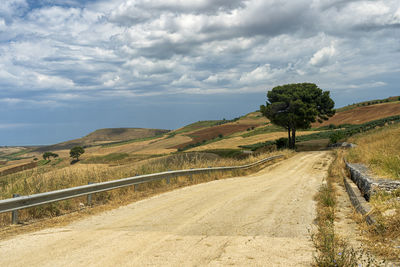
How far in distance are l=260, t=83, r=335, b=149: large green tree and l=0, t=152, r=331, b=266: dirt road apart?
45265 mm

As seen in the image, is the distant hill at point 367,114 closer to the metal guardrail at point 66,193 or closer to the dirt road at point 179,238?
the metal guardrail at point 66,193

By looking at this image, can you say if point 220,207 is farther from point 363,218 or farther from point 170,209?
point 363,218

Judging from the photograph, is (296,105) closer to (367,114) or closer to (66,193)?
(367,114)

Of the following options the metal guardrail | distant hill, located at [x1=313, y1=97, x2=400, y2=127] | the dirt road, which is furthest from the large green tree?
the dirt road

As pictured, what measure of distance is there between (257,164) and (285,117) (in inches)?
1082

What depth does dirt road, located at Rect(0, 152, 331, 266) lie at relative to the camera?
5.08 meters

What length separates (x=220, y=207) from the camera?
9430mm

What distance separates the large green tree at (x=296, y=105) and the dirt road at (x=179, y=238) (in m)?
45.3

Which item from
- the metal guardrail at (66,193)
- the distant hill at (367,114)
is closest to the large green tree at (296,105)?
the distant hill at (367,114)

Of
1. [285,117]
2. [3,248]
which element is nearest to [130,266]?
[3,248]

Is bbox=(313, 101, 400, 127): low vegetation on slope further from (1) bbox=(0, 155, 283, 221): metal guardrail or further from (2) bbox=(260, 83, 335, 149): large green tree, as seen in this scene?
(1) bbox=(0, 155, 283, 221): metal guardrail

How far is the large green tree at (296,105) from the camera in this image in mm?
53281

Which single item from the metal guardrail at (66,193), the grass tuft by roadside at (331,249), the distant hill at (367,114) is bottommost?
the grass tuft by roadside at (331,249)

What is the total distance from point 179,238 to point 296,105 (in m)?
49.8
